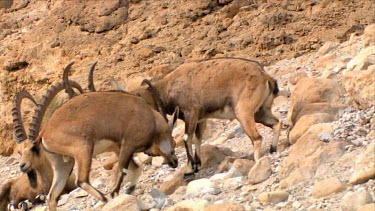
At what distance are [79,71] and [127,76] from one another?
1.09 meters

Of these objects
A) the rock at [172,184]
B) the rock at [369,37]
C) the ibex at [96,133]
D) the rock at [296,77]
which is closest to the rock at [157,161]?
the rock at [172,184]

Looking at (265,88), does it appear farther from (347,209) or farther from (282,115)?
(347,209)

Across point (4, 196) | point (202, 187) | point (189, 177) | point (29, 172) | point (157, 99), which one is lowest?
point (4, 196)

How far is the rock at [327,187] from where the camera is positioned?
798 cm

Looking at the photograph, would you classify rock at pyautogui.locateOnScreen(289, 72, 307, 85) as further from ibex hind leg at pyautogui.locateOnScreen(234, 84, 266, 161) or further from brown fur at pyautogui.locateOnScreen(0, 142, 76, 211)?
brown fur at pyautogui.locateOnScreen(0, 142, 76, 211)

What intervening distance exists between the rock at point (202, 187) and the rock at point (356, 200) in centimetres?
237

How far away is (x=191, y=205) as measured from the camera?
859 cm

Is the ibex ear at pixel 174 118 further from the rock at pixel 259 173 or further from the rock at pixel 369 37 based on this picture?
the rock at pixel 369 37

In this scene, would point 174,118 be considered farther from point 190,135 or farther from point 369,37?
point 369,37

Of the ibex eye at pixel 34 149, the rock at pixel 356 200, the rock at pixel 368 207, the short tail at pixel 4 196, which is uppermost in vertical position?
the rock at pixel 368 207

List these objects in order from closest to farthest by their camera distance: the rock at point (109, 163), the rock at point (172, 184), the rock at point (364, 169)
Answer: the rock at point (364, 169)
the rock at point (172, 184)
the rock at point (109, 163)

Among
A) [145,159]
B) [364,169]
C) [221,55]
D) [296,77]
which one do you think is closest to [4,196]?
[145,159]

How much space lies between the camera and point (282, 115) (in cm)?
1279

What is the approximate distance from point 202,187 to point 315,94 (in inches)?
107
